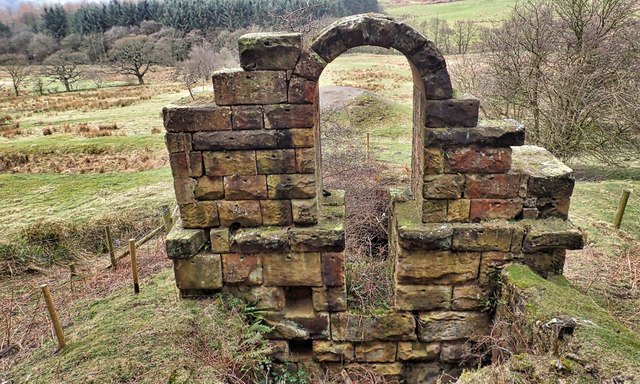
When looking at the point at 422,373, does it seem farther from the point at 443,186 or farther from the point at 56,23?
the point at 56,23

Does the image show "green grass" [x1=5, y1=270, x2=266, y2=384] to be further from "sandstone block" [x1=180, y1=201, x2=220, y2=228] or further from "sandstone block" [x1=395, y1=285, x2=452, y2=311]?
"sandstone block" [x1=395, y1=285, x2=452, y2=311]

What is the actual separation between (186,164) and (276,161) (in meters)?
1.02

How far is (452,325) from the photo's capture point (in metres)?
5.03

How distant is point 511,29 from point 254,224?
40.9 ft

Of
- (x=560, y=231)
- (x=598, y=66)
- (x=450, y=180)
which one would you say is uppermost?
(x=598, y=66)

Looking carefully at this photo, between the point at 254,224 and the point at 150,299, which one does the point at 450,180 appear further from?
the point at 150,299

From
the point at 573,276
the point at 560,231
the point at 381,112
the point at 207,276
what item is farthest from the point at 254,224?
the point at 381,112

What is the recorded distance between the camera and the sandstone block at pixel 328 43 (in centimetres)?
424

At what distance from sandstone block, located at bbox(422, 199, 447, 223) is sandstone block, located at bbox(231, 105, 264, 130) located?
211 cm

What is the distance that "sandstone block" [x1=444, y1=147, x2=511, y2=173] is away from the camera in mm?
4512

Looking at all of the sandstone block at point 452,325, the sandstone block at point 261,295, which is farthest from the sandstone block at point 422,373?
the sandstone block at point 261,295

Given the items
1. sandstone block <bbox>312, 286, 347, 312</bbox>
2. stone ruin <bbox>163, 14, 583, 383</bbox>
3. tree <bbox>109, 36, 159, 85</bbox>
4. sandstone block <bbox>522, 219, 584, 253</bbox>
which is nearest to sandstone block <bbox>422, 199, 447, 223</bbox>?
stone ruin <bbox>163, 14, 583, 383</bbox>

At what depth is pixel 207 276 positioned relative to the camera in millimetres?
4840

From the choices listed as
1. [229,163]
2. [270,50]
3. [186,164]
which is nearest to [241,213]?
[229,163]
